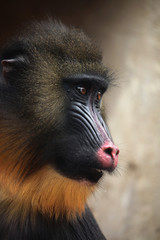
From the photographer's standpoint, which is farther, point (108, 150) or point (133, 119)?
point (133, 119)

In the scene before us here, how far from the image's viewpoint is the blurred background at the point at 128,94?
514cm

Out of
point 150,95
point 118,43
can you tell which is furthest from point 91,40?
point 150,95

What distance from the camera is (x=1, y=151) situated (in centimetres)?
257

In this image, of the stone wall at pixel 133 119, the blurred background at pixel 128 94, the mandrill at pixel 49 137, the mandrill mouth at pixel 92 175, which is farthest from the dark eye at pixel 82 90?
the stone wall at pixel 133 119

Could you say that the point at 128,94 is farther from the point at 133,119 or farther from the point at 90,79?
the point at 90,79

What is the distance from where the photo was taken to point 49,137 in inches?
103

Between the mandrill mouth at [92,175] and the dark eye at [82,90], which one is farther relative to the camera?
the dark eye at [82,90]

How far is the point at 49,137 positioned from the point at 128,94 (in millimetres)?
2845

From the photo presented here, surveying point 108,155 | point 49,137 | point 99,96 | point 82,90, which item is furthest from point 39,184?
point 99,96

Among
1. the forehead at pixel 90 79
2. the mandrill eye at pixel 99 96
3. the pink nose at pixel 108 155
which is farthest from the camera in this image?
the mandrill eye at pixel 99 96

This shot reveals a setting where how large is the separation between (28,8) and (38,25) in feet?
8.45

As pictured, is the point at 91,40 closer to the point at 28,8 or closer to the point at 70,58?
the point at 70,58

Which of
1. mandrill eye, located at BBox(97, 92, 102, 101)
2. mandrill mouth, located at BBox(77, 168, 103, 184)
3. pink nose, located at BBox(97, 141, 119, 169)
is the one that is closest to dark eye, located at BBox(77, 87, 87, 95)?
mandrill eye, located at BBox(97, 92, 102, 101)

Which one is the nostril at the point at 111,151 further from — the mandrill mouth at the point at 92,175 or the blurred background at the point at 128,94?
the blurred background at the point at 128,94
